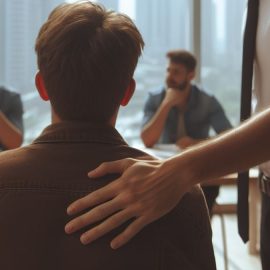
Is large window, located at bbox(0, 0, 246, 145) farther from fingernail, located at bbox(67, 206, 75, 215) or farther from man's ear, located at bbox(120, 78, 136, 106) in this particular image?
fingernail, located at bbox(67, 206, 75, 215)

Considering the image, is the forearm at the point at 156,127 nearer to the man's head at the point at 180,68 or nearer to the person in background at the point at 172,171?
the man's head at the point at 180,68

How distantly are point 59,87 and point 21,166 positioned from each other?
→ 16 centimetres

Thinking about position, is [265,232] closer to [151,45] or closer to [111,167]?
[111,167]

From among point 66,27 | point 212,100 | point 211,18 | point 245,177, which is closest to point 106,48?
point 66,27

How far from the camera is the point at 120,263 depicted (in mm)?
808

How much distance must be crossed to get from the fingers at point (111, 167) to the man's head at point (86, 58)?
0.39 feet

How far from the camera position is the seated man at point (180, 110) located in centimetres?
383

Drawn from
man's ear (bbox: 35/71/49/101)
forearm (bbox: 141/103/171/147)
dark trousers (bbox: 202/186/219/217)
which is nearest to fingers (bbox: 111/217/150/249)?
man's ear (bbox: 35/71/49/101)

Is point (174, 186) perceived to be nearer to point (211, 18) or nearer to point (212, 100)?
point (212, 100)

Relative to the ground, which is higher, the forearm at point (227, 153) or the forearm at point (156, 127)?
the forearm at point (227, 153)

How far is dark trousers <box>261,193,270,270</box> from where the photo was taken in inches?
52.4

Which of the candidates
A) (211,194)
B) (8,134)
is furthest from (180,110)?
(8,134)

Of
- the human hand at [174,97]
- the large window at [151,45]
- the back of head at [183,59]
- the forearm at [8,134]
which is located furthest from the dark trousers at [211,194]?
the large window at [151,45]

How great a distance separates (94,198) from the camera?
2.61 ft
